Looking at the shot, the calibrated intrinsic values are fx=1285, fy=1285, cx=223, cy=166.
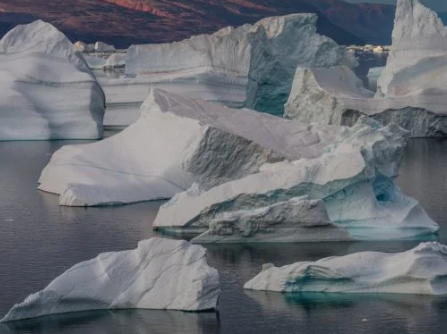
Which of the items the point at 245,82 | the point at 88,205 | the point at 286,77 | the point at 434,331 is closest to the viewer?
the point at 434,331

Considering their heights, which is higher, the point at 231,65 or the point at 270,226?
the point at 270,226

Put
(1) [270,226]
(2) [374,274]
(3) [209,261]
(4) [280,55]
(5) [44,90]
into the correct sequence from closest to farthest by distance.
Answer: (2) [374,274]
(3) [209,261]
(1) [270,226]
(5) [44,90]
(4) [280,55]

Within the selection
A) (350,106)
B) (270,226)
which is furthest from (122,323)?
(350,106)

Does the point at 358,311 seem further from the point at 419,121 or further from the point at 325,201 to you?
the point at 419,121

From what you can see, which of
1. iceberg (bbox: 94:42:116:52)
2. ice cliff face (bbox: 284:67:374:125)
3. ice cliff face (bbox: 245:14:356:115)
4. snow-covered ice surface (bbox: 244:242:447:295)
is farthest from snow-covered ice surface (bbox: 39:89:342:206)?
iceberg (bbox: 94:42:116:52)

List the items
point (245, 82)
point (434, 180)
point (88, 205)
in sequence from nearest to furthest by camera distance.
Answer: point (88, 205)
point (434, 180)
point (245, 82)

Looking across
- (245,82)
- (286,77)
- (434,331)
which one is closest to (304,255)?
(434,331)

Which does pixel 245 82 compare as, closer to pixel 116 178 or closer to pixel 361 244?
pixel 116 178
